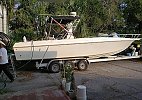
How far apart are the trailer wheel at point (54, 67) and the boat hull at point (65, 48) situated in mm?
278

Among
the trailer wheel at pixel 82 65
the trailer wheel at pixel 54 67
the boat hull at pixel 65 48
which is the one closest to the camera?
the boat hull at pixel 65 48

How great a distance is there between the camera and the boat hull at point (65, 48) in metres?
10.4

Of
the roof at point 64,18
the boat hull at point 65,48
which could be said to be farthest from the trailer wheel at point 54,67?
the roof at point 64,18

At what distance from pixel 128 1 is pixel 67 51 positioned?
7251 mm

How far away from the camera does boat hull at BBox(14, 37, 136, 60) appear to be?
34.1ft

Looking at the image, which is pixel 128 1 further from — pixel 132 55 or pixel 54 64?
pixel 54 64

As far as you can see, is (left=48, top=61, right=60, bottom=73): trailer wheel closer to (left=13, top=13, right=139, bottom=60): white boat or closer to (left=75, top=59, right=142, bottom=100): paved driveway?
(left=13, top=13, right=139, bottom=60): white boat

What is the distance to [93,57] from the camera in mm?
11773

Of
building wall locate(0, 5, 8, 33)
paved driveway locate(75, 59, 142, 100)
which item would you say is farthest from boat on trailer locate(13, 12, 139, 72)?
building wall locate(0, 5, 8, 33)

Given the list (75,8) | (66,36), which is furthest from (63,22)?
(75,8)

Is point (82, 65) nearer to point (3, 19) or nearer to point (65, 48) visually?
Answer: point (65, 48)

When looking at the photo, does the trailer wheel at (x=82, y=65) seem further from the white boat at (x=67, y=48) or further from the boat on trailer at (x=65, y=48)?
the white boat at (x=67, y=48)

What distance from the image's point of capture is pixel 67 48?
10.8 metres

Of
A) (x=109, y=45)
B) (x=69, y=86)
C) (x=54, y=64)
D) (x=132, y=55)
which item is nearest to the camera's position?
(x=69, y=86)
